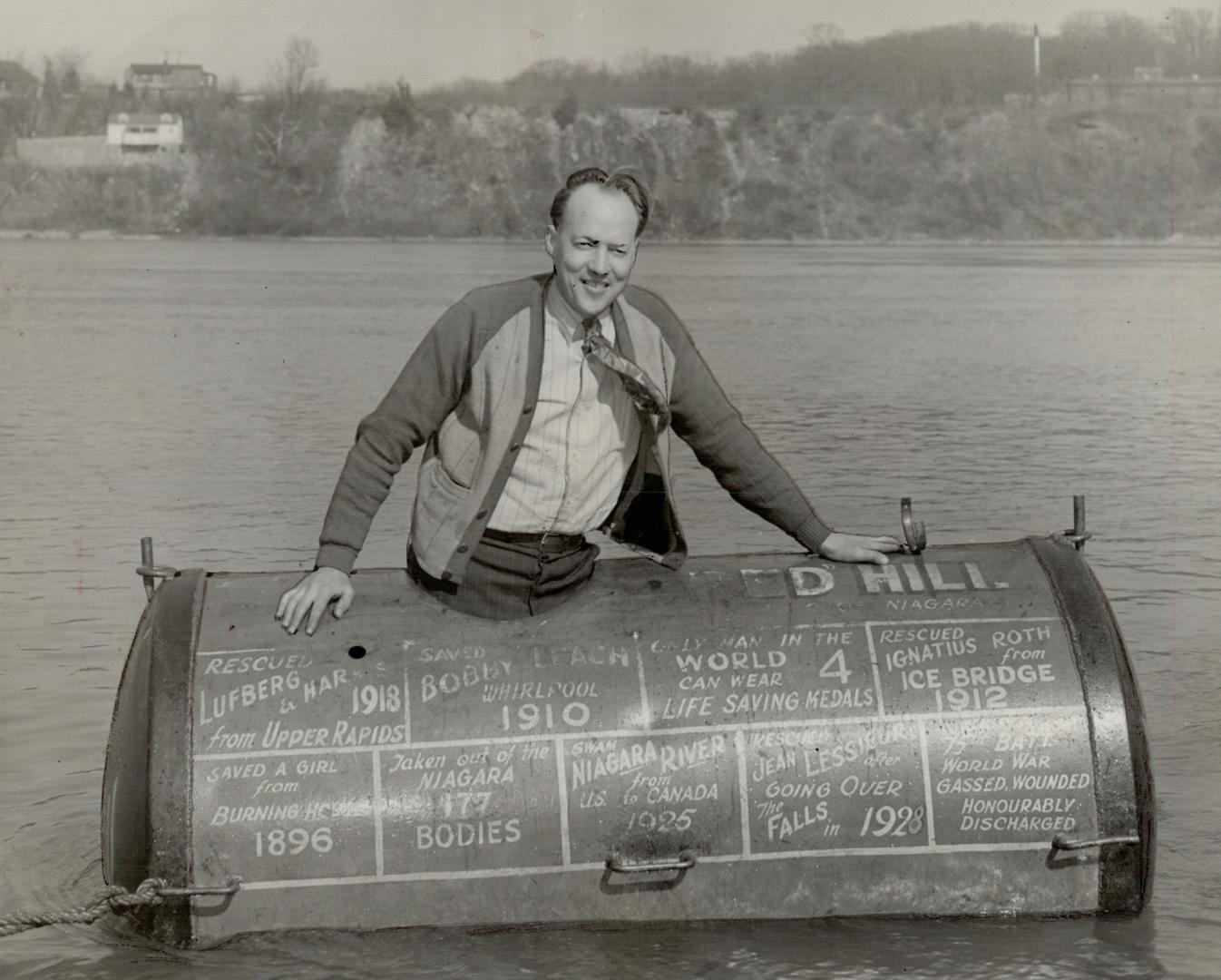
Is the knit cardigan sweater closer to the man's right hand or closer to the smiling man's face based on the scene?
the man's right hand

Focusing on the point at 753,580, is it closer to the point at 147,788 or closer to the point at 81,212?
the point at 147,788

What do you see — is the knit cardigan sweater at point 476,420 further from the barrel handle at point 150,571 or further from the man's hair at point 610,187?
the barrel handle at point 150,571

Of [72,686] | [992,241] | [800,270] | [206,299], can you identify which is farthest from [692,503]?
[992,241]

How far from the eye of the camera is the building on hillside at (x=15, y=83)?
80.4 meters

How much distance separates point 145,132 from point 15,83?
23.3 ft

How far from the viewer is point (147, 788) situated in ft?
16.2

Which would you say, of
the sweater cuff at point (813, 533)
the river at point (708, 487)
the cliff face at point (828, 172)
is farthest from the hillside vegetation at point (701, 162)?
the sweater cuff at point (813, 533)

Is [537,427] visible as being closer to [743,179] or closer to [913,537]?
[913,537]

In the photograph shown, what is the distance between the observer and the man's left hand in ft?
18.0

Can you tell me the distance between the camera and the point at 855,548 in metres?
5.49

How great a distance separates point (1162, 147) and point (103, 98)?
49.6 meters

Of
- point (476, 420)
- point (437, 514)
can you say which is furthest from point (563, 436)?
point (437, 514)

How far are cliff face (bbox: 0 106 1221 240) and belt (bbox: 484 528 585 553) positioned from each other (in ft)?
232

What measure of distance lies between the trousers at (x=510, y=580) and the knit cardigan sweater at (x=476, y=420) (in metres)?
0.08
